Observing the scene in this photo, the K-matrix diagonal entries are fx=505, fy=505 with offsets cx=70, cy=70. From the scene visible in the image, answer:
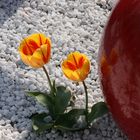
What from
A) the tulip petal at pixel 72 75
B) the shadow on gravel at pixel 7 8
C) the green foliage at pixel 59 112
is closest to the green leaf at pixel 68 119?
the green foliage at pixel 59 112

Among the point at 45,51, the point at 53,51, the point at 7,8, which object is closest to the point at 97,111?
the point at 45,51

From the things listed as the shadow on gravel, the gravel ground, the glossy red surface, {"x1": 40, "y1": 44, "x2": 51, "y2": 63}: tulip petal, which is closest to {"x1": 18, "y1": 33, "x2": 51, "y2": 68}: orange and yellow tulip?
{"x1": 40, "y1": 44, "x2": 51, "y2": 63}: tulip petal

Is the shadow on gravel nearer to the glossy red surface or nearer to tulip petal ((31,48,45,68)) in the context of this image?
tulip petal ((31,48,45,68))

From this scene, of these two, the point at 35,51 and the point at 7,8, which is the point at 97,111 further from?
the point at 7,8

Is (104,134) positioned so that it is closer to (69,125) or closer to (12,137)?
(69,125)

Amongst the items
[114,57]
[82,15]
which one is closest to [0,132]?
[114,57]
